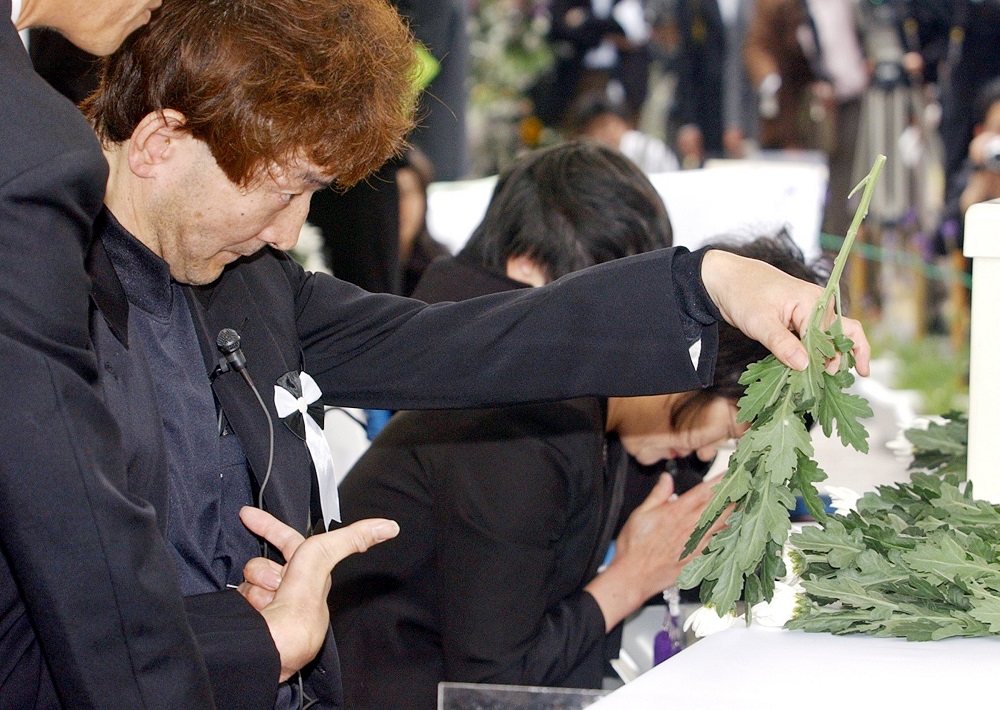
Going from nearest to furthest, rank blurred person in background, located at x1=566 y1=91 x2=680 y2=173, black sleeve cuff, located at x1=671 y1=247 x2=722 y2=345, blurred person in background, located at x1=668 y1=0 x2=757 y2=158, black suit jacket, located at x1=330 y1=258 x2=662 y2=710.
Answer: black sleeve cuff, located at x1=671 y1=247 x2=722 y2=345 → black suit jacket, located at x1=330 y1=258 x2=662 y2=710 → blurred person in background, located at x1=668 y1=0 x2=757 y2=158 → blurred person in background, located at x1=566 y1=91 x2=680 y2=173

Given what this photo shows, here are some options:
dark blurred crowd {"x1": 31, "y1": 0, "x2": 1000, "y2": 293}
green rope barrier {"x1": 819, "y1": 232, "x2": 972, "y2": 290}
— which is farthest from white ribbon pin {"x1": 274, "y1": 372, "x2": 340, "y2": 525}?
green rope barrier {"x1": 819, "y1": 232, "x2": 972, "y2": 290}

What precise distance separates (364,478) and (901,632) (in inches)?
33.6

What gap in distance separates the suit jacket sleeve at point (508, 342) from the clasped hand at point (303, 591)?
0.88ft

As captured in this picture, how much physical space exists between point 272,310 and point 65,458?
1.70ft

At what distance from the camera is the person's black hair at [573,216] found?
171 cm

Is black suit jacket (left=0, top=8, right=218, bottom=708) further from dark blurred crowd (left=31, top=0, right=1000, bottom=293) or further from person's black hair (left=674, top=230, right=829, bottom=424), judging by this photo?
dark blurred crowd (left=31, top=0, right=1000, bottom=293)

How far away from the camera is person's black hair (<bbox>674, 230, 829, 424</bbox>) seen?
1.63 meters

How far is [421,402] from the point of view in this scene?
1.34m

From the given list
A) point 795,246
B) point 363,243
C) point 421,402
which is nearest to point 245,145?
point 421,402

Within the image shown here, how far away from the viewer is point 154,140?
3.62ft

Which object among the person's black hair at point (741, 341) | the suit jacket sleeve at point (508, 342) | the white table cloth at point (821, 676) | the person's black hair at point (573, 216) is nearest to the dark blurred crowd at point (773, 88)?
the person's black hair at point (573, 216)

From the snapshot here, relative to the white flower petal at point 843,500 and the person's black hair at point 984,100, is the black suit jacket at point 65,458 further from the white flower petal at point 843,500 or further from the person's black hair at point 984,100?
the person's black hair at point 984,100

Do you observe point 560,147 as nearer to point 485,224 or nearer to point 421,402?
point 485,224

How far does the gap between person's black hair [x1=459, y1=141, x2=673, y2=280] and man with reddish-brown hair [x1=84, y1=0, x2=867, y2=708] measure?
0.41 m
